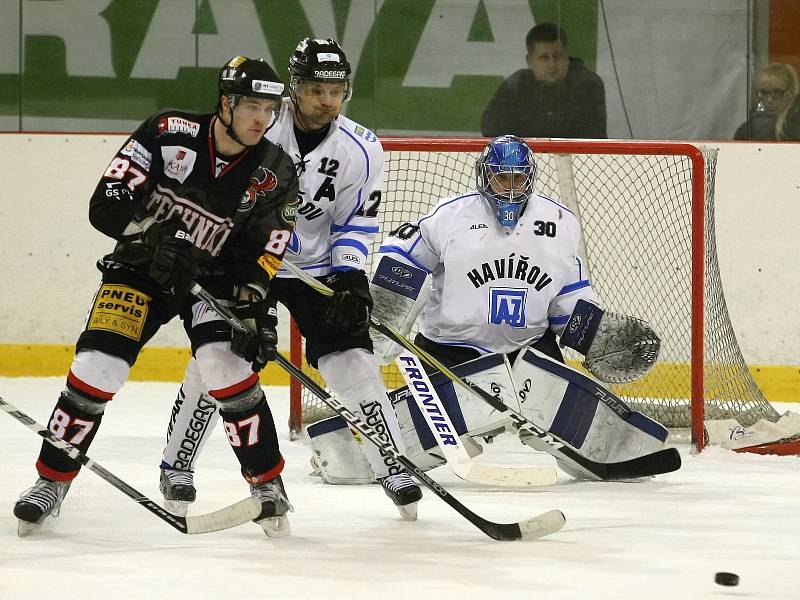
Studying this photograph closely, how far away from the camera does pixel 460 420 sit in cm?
374

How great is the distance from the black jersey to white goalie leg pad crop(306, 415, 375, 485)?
0.89 meters

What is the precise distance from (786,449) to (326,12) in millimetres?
2736

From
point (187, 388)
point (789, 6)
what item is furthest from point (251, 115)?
point (789, 6)

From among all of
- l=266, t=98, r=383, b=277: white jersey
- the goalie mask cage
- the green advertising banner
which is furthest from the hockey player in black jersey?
the green advertising banner

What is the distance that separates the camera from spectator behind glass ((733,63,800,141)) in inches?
223

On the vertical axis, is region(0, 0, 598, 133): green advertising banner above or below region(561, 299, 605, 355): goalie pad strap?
above

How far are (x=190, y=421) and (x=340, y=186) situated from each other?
2.33ft

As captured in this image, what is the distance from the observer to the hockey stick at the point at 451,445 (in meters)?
3.45

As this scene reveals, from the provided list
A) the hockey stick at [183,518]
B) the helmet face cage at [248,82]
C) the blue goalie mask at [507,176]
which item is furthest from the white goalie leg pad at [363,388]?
the blue goalie mask at [507,176]

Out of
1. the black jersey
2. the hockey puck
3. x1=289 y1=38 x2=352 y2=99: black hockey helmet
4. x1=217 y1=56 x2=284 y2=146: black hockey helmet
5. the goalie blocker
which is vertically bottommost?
the hockey puck

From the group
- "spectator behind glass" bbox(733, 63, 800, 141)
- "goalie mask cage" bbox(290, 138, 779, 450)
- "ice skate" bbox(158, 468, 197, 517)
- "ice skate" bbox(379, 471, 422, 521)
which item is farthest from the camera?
"spectator behind glass" bbox(733, 63, 800, 141)

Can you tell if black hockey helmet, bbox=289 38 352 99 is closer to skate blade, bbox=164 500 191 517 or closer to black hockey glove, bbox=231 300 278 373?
black hockey glove, bbox=231 300 278 373

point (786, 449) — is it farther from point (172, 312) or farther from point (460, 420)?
point (172, 312)

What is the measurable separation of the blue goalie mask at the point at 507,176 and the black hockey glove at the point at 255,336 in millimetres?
1244
